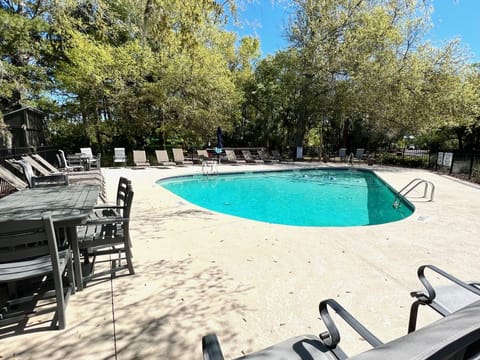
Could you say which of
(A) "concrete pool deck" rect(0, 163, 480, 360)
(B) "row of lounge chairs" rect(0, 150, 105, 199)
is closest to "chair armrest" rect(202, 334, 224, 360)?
(A) "concrete pool deck" rect(0, 163, 480, 360)

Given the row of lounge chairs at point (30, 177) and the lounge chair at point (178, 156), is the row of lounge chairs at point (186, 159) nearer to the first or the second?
the lounge chair at point (178, 156)

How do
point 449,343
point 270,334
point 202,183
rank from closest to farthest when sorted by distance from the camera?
point 449,343 → point 270,334 → point 202,183

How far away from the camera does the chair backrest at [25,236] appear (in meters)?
1.60

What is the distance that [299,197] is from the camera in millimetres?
8914

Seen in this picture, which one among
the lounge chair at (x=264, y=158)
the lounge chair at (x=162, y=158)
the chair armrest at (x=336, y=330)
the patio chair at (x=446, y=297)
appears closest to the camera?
the chair armrest at (x=336, y=330)

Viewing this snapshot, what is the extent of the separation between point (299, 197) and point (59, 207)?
7495 mm

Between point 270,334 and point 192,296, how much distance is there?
0.81m

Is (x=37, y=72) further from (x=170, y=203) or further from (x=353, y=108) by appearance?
(x=353, y=108)

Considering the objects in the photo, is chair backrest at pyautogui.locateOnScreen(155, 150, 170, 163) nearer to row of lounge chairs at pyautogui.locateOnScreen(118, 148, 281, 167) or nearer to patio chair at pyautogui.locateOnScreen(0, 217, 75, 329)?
row of lounge chairs at pyautogui.locateOnScreen(118, 148, 281, 167)

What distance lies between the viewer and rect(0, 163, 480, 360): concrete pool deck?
181cm

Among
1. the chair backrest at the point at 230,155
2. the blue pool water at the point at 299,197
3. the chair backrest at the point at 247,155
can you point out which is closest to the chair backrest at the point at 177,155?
the chair backrest at the point at 230,155

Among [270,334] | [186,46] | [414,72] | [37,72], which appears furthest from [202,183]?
[414,72]

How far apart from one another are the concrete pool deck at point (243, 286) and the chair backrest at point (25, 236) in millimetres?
611

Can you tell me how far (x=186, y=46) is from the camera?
4.17 m
